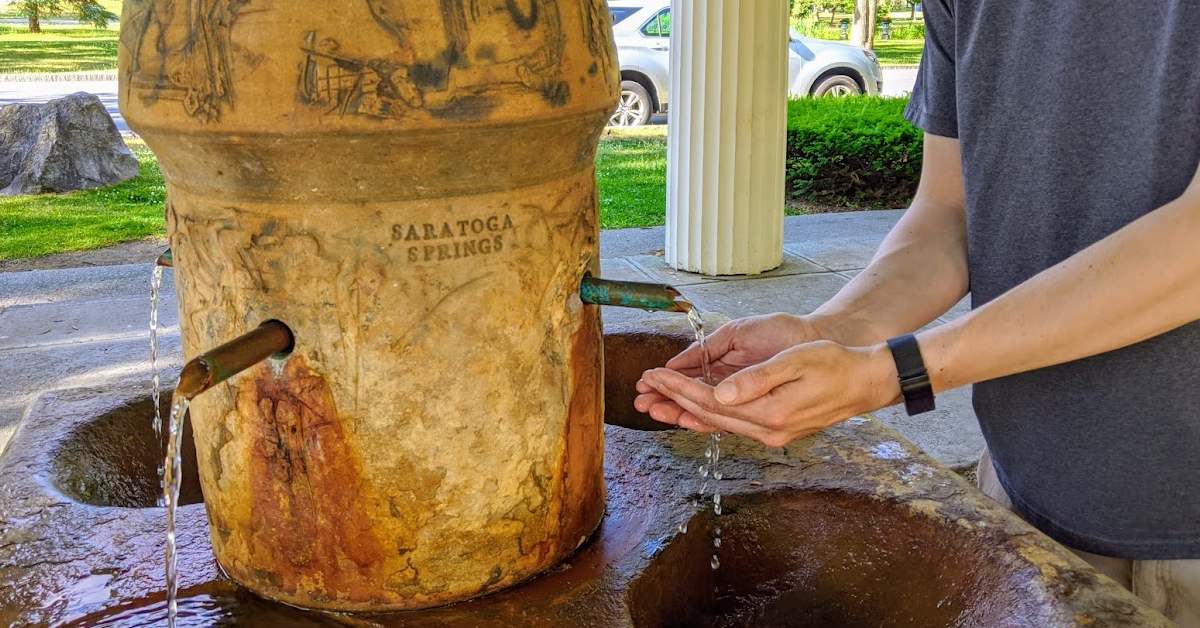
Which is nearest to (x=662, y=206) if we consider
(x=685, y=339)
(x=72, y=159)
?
(x=72, y=159)

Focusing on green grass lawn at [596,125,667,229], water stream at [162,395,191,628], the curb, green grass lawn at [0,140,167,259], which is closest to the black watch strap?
water stream at [162,395,191,628]

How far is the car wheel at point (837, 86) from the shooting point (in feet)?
→ 42.6

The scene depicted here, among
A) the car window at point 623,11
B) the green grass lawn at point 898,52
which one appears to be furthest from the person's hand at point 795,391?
the green grass lawn at point 898,52

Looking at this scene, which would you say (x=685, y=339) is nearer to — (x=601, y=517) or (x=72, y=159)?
(x=601, y=517)

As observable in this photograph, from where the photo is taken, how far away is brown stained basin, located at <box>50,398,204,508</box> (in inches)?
87.3

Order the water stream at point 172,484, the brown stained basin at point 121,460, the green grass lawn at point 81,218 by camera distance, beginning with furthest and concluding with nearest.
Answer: the green grass lawn at point 81,218, the brown stained basin at point 121,460, the water stream at point 172,484

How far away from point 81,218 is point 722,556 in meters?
7.68

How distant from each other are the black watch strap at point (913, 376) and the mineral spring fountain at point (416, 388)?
270mm

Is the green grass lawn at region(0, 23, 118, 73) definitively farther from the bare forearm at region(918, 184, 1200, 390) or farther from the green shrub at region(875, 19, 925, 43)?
the green shrub at region(875, 19, 925, 43)

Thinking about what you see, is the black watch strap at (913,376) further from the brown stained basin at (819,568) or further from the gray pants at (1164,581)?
the gray pants at (1164,581)

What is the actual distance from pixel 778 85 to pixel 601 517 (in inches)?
178

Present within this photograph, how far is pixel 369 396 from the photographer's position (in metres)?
1.52

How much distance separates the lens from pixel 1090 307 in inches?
60.1

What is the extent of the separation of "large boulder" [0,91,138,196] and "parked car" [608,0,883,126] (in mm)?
5157
